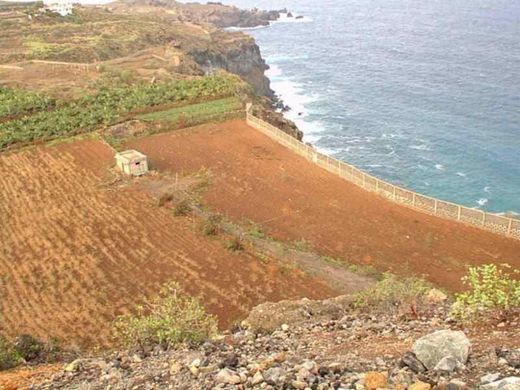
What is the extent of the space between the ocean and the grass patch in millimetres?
10723

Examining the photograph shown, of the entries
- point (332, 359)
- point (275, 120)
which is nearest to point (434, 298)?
point (332, 359)

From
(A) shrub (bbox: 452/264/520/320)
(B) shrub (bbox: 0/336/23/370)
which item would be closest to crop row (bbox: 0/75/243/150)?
(B) shrub (bbox: 0/336/23/370)

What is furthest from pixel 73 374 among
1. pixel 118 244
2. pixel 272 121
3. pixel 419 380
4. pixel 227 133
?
pixel 272 121

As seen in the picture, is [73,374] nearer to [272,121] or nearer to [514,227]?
[514,227]

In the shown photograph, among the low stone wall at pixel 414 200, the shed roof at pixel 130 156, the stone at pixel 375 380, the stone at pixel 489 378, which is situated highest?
the stone at pixel 489 378

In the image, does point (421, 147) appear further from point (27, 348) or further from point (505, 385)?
point (505, 385)

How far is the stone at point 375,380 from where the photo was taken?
893 centimetres

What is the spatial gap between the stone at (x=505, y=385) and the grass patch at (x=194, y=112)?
40.8m

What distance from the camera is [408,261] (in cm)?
2677

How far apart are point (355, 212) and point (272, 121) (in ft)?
65.0

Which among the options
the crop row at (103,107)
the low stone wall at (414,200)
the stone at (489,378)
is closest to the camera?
the stone at (489,378)

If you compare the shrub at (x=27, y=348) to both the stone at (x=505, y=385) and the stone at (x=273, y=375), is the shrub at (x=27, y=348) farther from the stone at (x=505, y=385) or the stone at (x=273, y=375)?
the stone at (x=505, y=385)

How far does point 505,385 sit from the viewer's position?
782cm

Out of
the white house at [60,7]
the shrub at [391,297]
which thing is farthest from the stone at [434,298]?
the white house at [60,7]
